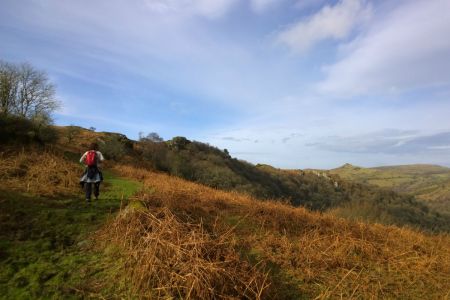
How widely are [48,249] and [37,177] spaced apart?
20.9ft

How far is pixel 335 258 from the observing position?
283 inches

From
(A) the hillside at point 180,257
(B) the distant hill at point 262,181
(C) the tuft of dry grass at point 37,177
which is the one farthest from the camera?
(B) the distant hill at point 262,181

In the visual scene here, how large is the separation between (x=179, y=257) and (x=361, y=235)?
645cm

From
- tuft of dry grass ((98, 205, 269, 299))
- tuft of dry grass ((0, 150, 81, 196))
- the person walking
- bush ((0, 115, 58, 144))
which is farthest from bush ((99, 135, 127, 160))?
tuft of dry grass ((98, 205, 269, 299))

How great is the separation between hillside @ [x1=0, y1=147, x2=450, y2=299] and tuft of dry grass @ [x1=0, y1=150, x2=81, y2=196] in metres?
0.14

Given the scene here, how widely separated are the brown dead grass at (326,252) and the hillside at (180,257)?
0.03 m

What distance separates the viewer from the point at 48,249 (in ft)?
19.3

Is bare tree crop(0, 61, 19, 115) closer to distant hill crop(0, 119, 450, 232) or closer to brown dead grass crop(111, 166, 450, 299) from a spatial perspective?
distant hill crop(0, 119, 450, 232)

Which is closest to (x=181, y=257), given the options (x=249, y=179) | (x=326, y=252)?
(x=326, y=252)

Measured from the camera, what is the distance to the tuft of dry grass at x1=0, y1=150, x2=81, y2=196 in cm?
952

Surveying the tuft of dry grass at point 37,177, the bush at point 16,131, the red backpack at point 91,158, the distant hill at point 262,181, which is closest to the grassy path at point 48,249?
the tuft of dry grass at point 37,177

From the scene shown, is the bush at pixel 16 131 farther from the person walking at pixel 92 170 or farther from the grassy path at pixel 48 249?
the grassy path at pixel 48 249

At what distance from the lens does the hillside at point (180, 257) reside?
477 centimetres

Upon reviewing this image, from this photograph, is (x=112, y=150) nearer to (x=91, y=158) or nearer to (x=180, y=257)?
(x=91, y=158)
